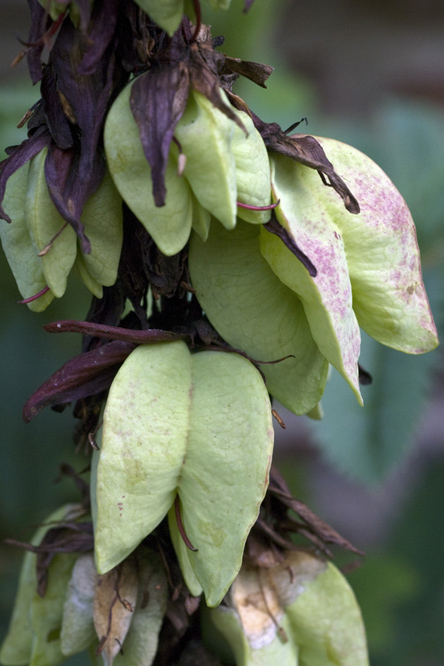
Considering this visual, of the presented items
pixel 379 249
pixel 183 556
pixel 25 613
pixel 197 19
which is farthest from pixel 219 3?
pixel 25 613

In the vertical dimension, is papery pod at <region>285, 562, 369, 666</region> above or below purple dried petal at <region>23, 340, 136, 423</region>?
below

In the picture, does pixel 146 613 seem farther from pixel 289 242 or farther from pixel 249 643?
pixel 289 242

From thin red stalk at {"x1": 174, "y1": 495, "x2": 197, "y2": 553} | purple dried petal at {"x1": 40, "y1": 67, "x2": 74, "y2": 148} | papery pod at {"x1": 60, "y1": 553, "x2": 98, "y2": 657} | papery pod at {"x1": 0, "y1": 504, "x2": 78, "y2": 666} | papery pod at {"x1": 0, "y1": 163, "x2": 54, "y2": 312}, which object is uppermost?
purple dried petal at {"x1": 40, "y1": 67, "x2": 74, "y2": 148}

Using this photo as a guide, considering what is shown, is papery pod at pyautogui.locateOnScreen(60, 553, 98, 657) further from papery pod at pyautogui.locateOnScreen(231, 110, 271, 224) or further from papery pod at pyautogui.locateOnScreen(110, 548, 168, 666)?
papery pod at pyautogui.locateOnScreen(231, 110, 271, 224)

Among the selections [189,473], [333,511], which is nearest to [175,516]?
[189,473]

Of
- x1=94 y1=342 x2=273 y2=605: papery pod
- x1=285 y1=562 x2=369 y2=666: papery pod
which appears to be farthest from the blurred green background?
x1=94 y1=342 x2=273 y2=605: papery pod

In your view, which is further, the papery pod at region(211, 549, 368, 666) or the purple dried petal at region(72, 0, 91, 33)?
the papery pod at region(211, 549, 368, 666)

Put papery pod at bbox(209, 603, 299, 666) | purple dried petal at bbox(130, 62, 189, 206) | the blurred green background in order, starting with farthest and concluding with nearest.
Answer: the blurred green background < papery pod at bbox(209, 603, 299, 666) < purple dried petal at bbox(130, 62, 189, 206)
